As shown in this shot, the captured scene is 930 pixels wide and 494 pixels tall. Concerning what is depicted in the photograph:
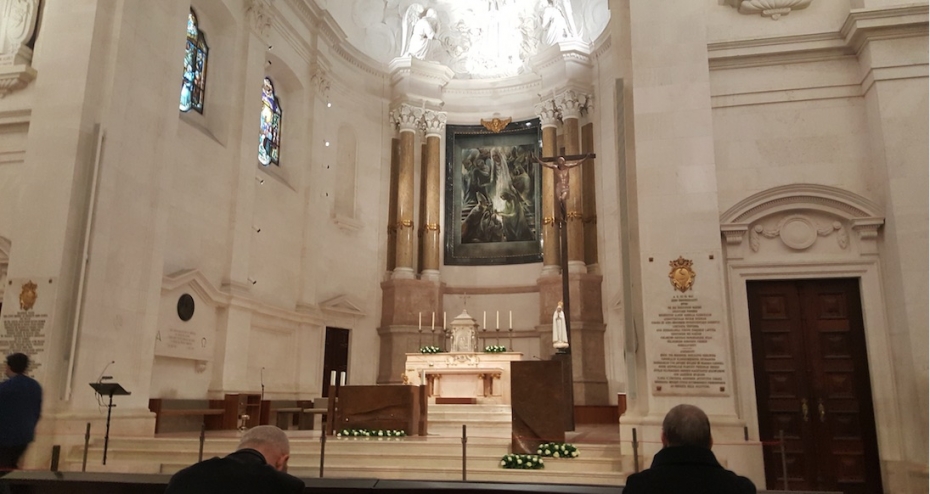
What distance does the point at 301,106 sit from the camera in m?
17.1

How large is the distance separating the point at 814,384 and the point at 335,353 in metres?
11.7

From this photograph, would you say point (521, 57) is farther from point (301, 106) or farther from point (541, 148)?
point (301, 106)

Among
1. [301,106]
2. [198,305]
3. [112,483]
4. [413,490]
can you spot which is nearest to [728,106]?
[413,490]

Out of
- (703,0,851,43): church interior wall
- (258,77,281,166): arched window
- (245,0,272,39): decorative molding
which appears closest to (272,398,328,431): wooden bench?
(258,77,281,166): arched window

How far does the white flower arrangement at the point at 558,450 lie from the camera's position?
28.1 ft

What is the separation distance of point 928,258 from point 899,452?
2.38 meters

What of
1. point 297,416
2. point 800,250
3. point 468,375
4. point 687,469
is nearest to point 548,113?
point 468,375

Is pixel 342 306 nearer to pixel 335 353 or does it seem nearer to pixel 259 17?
pixel 335 353

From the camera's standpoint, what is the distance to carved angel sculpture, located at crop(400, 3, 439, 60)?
20062 mm

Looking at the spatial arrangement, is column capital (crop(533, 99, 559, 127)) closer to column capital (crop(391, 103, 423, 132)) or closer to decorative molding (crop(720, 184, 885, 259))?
column capital (crop(391, 103, 423, 132))

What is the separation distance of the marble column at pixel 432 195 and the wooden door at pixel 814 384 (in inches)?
438

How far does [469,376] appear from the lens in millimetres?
14531

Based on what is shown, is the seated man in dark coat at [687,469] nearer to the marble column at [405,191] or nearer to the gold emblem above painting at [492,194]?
the marble column at [405,191]

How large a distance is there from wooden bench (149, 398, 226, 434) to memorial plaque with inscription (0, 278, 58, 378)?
2.30 meters
